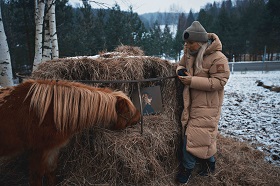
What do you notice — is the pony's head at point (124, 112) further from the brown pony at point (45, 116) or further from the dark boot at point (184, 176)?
the dark boot at point (184, 176)

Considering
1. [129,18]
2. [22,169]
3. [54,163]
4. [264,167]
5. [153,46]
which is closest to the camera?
[54,163]

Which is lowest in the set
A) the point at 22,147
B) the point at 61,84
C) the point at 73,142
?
the point at 73,142

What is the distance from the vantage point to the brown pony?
2.03 m

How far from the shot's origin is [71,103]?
85.0 inches

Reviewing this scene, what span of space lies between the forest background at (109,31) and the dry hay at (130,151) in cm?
714

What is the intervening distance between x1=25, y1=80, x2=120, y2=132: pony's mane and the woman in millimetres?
1067

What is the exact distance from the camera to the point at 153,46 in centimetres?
2673

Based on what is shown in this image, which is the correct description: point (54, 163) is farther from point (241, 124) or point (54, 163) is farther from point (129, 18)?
point (129, 18)

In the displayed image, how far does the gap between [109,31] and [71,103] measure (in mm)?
17611

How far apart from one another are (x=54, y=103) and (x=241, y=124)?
4605 mm

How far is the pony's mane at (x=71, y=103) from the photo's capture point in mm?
2062

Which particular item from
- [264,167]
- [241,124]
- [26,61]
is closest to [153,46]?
[26,61]

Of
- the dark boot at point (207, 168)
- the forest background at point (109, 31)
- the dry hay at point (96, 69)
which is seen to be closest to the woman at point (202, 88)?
the dark boot at point (207, 168)

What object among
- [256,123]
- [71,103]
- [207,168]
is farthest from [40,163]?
[256,123]
